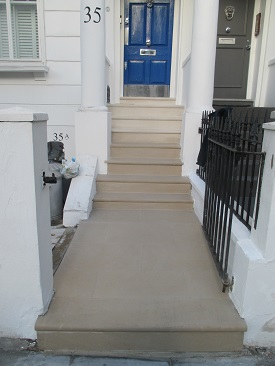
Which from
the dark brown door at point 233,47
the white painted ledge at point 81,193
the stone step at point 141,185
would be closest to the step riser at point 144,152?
the white painted ledge at point 81,193

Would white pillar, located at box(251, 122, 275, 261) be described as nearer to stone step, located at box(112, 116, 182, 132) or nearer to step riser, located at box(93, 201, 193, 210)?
step riser, located at box(93, 201, 193, 210)

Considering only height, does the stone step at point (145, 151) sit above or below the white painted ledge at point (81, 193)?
above

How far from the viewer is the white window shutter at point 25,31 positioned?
561 cm

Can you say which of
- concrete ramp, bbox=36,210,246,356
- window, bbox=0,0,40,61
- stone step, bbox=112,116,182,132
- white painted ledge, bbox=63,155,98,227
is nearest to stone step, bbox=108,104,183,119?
stone step, bbox=112,116,182,132

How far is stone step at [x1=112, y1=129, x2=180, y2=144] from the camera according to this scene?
16.5ft

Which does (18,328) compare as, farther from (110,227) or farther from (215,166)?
(215,166)

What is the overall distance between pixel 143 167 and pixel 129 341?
9.27 ft

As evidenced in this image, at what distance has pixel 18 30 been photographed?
18.7 feet

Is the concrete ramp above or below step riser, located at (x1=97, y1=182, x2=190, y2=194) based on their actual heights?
below

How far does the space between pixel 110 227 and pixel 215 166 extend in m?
1.43

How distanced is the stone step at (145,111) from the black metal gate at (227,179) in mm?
2241

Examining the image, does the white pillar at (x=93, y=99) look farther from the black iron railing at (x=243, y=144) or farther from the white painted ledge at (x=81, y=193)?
the black iron railing at (x=243, y=144)

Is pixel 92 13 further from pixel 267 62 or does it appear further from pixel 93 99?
pixel 267 62

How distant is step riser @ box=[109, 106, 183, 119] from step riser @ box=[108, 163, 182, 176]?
1312 millimetres
